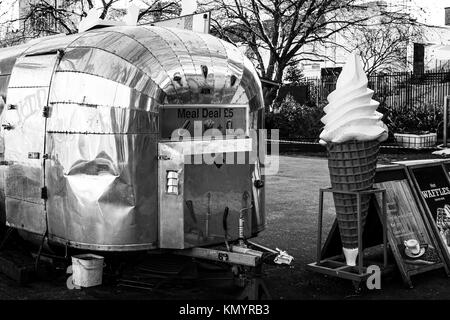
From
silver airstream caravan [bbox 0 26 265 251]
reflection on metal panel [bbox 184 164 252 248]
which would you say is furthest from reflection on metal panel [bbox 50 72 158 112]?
reflection on metal panel [bbox 184 164 252 248]

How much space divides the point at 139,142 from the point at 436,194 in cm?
330

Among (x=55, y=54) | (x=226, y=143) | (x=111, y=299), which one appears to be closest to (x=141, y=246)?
(x=111, y=299)

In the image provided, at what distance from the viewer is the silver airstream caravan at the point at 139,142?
211 inches

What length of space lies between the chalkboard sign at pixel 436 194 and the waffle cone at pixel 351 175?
37.9 inches

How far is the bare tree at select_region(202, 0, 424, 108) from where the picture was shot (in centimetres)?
2038

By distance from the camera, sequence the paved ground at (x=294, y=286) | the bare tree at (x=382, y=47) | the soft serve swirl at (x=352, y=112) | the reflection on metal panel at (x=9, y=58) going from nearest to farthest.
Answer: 1. the soft serve swirl at (x=352, y=112)
2. the paved ground at (x=294, y=286)
3. the reflection on metal panel at (x=9, y=58)
4. the bare tree at (x=382, y=47)

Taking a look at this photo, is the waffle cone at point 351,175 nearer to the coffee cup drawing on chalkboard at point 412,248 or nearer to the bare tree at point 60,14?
the coffee cup drawing on chalkboard at point 412,248

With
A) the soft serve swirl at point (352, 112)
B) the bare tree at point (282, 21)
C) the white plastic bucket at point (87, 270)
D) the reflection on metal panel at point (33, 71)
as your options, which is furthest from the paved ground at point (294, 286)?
the bare tree at point (282, 21)

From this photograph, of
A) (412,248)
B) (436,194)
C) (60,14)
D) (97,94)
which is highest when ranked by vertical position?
(60,14)

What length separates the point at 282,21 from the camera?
20.9 meters

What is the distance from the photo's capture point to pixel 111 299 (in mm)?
5461

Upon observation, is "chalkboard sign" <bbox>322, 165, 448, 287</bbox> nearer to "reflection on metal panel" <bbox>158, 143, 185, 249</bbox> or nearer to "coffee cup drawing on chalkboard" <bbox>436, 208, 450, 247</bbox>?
"coffee cup drawing on chalkboard" <bbox>436, 208, 450, 247</bbox>

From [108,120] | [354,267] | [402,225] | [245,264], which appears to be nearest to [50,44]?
[108,120]

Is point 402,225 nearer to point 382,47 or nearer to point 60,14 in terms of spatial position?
point 60,14
